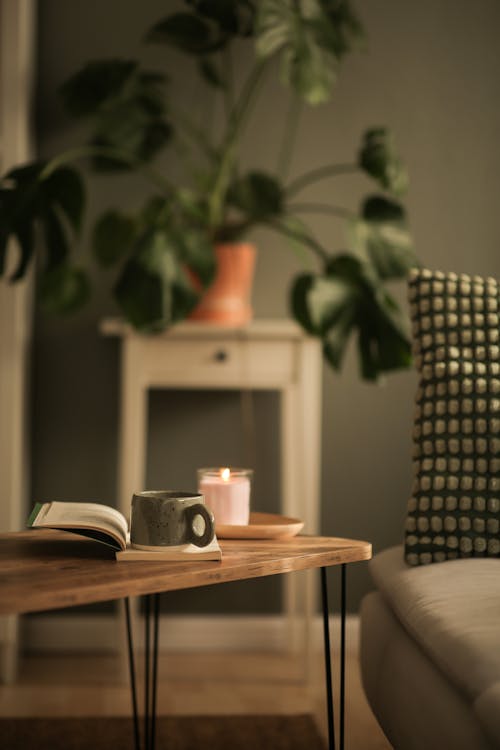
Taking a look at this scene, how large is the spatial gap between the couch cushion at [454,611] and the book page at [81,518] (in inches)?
16.3

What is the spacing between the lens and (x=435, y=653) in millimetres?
1151

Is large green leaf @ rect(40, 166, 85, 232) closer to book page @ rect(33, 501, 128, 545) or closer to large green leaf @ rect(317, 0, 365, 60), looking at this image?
large green leaf @ rect(317, 0, 365, 60)

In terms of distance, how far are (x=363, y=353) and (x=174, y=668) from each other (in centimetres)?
96

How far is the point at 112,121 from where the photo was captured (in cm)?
245

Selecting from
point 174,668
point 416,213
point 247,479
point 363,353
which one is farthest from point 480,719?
point 416,213

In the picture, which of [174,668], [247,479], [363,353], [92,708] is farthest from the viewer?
[174,668]

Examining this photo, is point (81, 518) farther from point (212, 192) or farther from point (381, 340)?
point (212, 192)

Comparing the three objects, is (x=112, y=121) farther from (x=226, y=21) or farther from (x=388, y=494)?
(x=388, y=494)

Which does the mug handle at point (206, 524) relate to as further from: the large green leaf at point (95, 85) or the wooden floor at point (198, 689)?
the large green leaf at point (95, 85)

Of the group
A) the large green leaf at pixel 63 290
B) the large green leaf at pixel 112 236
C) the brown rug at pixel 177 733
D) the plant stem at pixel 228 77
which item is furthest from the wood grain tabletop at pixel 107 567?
the plant stem at pixel 228 77

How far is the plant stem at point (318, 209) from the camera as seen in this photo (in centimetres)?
266

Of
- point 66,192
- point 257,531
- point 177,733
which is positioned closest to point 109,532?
point 257,531

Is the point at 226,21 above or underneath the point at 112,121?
above

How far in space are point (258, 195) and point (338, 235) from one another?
363mm
